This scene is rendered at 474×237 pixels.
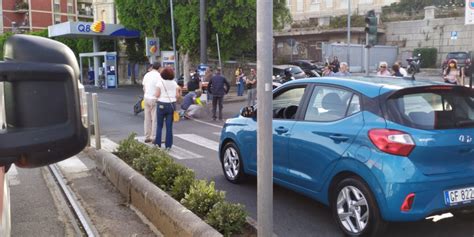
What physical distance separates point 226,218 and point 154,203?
1097 millimetres

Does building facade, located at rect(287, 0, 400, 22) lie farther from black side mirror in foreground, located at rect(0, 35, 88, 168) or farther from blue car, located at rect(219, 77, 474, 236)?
black side mirror in foreground, located at rect(0, 35, 88, 168)

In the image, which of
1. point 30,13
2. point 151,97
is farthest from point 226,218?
point 30,13

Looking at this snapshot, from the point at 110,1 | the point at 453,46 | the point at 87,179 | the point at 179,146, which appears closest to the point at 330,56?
the point at 453,46

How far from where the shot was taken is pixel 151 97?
1043cm

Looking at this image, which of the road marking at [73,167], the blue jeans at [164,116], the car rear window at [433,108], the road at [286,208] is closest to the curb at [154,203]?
the road marking at [73,167]

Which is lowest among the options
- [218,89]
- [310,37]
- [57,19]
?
[218,89]

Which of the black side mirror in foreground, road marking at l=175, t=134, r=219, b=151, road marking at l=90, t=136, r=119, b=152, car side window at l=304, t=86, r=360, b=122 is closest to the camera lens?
the black side mirror in foreground

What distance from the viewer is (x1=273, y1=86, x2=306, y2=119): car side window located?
19.0 feet

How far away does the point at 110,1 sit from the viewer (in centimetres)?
5578

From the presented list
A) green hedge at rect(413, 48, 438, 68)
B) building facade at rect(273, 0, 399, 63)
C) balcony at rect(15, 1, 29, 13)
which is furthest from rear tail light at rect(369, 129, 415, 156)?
balcony at rect(15, 1, 29, 13)

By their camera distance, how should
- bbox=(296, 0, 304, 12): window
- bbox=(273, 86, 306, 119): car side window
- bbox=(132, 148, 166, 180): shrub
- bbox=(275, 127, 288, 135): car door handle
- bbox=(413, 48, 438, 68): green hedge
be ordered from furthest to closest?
bbox=(296, 0, 304, 12): window
bbox=(413, 48, 438, 68): green hedge
bbox=(132, 148, 166, 180): shrub
bbox=(273, 86, 306, 119): car side window
bbox=(275, 127, 288, 135): car door handle

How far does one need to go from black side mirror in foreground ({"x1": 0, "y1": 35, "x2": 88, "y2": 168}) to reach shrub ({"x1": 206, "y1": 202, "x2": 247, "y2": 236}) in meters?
2.83

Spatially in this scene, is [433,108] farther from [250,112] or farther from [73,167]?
[73,167]

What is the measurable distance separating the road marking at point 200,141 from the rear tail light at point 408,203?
20.5 ft
